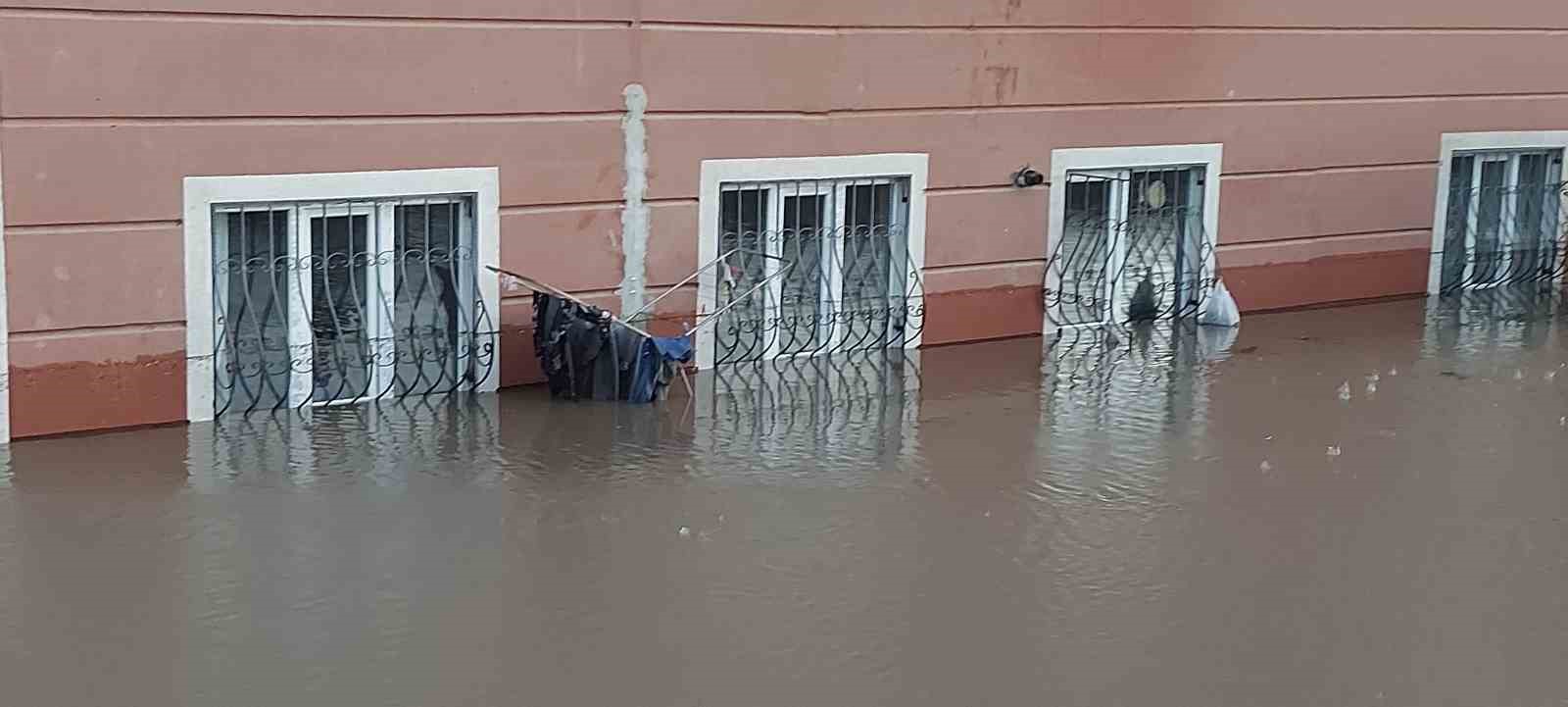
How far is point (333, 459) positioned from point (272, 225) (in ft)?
3.83

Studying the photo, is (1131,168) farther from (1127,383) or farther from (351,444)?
(351,444)

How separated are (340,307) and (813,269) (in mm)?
2481

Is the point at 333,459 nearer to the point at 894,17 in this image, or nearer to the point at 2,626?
the point at 2,626

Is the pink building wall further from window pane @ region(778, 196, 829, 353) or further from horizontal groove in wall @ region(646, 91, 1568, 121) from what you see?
window pane @ region(778, 196, 829, 353)

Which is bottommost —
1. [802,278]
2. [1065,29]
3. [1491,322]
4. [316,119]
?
[1491,322]

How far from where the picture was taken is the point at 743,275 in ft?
30.2

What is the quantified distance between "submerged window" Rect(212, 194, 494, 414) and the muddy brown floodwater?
0.86 ft

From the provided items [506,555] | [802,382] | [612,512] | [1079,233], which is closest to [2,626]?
[506,555]

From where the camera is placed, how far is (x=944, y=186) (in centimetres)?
959

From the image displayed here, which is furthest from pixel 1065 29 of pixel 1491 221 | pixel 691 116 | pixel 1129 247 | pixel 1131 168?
pixel 1491 221

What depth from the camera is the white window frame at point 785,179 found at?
29.0ft

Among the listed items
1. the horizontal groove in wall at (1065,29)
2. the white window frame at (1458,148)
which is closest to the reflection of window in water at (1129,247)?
the horizontal groove in wall at (1065,29)

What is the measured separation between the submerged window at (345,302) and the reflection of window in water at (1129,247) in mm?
3422

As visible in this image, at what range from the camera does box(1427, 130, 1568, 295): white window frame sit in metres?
11.6
